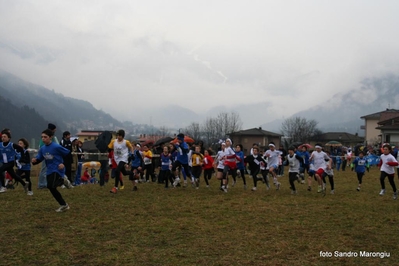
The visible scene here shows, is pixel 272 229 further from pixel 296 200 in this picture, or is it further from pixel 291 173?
pixel 291 173

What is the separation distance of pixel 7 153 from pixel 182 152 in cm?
607

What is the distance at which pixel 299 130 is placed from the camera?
112250 mm

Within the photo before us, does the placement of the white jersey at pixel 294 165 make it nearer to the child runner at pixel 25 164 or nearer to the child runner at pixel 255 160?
the child runner at pixel 255 160

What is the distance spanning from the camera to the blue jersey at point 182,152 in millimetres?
15781

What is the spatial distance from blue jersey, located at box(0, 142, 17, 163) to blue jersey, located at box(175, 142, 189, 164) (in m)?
5.70

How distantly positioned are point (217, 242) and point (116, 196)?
6.37 meters

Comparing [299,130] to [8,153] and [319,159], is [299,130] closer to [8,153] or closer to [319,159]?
[319,159]

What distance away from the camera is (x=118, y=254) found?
658 cm

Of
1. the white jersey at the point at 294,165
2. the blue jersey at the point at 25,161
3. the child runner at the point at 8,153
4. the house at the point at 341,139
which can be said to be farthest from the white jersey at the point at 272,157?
the house at the point at 341,139

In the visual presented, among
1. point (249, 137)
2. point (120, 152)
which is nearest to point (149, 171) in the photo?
point (120, 152)

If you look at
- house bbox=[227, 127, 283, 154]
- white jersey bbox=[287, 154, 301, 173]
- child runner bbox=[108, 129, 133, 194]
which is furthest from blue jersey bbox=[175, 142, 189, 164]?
house bbox=[227, 127, 283, 154]

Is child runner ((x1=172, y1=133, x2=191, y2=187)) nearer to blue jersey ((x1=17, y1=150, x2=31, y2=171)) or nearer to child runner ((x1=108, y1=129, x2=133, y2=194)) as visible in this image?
child runner ((x1=108, y1=129, x2=133, y2=194))

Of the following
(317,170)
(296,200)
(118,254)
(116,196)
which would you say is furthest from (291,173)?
(118,254)

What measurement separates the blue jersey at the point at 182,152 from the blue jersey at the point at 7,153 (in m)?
5.70
